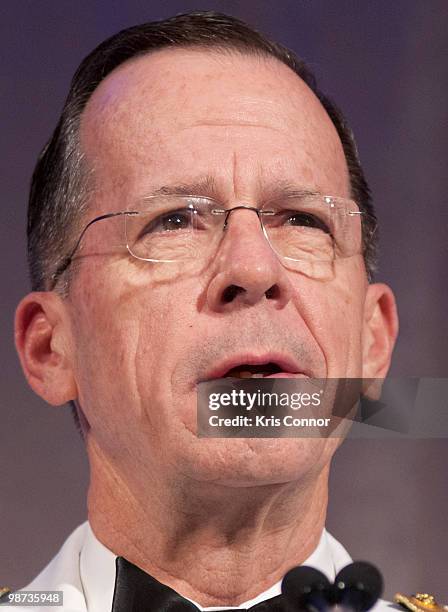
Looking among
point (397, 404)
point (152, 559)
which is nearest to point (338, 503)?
point (397, 404)

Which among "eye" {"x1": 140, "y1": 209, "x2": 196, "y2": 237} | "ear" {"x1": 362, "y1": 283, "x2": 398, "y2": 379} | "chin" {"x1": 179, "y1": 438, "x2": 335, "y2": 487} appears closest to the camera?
"chin" {"x1": 179, "y1": 438, "x2": 335, "y2": 487}

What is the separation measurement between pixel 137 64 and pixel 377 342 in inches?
28.1

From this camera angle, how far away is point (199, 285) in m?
1.63

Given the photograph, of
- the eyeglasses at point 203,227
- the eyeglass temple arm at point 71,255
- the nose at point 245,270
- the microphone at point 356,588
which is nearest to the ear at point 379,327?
the eyeglasses at point 203,227

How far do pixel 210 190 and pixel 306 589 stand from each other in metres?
0.71

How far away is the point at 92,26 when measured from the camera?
71.8 inches

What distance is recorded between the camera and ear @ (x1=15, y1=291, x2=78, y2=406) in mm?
1785

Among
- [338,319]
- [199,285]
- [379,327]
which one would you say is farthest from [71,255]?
[379,327]

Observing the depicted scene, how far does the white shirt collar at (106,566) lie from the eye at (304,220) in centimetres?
58

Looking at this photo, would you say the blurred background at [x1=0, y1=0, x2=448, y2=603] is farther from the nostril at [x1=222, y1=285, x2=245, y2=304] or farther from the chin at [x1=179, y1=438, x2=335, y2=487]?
the nostril at [x1=222, y1=285, x2=245, y2=304]

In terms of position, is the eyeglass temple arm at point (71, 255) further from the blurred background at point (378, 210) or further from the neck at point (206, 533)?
the neck at point (206, 533)

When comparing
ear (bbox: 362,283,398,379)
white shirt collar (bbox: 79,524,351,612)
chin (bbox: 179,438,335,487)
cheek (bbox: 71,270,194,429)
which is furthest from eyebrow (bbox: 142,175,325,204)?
Result: white shirt collar (bbox: 79,524,351,612)

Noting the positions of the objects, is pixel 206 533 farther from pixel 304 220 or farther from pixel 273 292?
pixel 304 220

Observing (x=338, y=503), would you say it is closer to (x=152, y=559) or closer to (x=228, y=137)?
(x=152, y=559)
